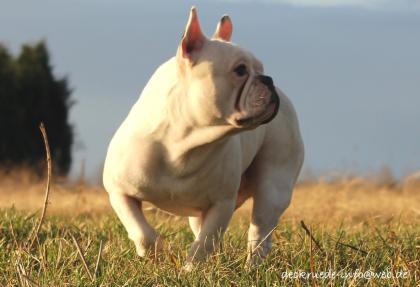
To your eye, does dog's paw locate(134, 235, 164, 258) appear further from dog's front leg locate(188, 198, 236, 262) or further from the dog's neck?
the dog's neck

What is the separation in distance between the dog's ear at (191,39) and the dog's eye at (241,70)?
0.23 m

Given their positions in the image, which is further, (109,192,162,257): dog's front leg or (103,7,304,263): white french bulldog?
(109,192,162,257): dog's front leg

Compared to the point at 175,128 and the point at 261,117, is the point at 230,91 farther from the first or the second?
the point at 175,128

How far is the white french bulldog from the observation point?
4.34 metres

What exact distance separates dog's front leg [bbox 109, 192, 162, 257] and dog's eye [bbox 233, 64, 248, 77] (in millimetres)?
1023

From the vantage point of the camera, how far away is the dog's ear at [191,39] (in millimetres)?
4367

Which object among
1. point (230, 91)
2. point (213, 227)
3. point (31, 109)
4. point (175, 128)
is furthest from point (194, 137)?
point (31, 109)

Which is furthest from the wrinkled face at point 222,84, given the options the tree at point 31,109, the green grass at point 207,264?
the tree at point 31,109

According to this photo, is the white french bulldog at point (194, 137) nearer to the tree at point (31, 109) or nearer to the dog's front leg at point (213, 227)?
the dog's front leg at point (213, 227)

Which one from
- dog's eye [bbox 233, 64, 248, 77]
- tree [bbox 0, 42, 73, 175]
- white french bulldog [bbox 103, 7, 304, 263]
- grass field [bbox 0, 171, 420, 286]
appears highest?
dog's eye [bbox 233, 64, 248, 77]

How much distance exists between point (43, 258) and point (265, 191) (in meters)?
1.76

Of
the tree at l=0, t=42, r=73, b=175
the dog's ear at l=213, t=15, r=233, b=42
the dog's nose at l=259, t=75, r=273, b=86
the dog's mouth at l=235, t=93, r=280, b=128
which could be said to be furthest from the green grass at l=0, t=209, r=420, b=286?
the tree at l=0, t=42, r=73, b=175

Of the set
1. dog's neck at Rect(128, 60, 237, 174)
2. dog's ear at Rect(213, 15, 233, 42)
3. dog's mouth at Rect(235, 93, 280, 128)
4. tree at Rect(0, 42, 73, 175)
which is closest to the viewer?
dog's mouth at Rect(235, 93, 280, 128)

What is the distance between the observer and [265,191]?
5.43 metres
